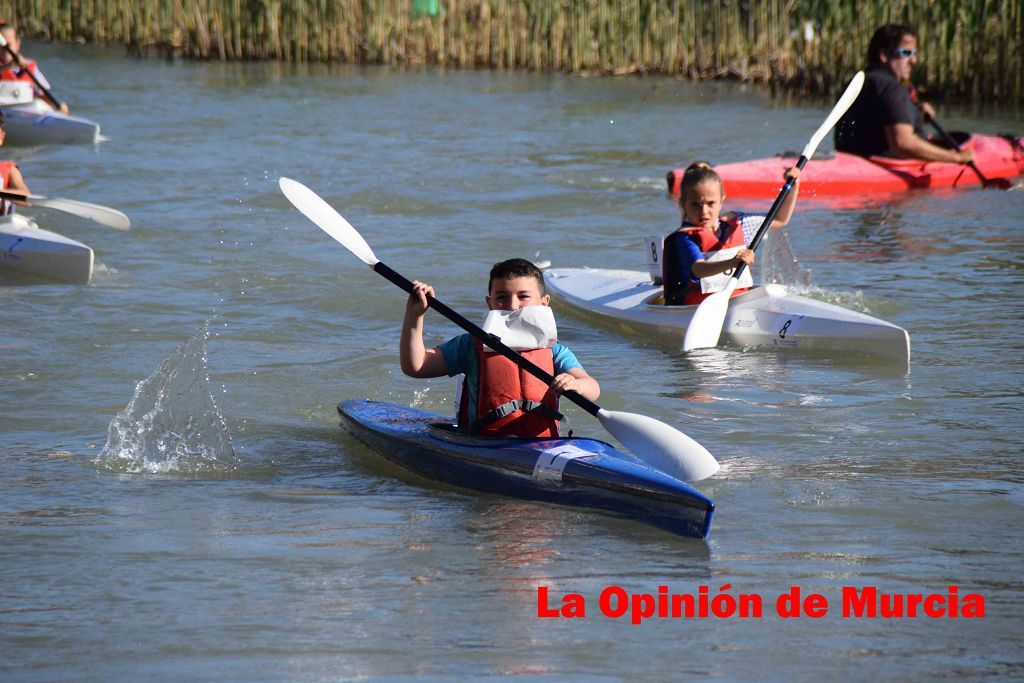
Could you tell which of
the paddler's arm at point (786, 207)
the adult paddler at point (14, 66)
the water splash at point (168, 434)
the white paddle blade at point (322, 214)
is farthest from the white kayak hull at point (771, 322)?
the adult paddler at point (14, 66)

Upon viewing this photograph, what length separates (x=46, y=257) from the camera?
24.6 ft

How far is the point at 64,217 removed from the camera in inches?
375

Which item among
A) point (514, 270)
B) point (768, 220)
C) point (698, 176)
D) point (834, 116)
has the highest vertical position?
point (834, 116)

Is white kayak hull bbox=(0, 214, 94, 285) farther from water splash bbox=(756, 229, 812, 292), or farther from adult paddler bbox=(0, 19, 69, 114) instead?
adult paddler bbox=(0, 19, 69, 114)

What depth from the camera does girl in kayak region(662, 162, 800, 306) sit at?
601cm

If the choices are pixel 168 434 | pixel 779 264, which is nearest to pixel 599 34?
pixel 779 264

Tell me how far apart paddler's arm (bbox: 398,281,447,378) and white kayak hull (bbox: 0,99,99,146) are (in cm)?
878

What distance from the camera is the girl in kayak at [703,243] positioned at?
6008 mm

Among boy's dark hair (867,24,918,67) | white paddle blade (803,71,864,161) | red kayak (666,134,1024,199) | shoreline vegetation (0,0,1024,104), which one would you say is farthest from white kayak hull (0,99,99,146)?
white paddle blade (803,71,864,161)

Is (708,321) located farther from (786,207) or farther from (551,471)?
(551,471)

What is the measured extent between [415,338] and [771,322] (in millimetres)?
2472

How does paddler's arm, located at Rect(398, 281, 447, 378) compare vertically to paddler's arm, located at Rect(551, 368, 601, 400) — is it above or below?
above

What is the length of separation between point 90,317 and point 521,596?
408 centimetres

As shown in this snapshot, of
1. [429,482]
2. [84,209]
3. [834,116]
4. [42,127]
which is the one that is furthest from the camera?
[42,127]
